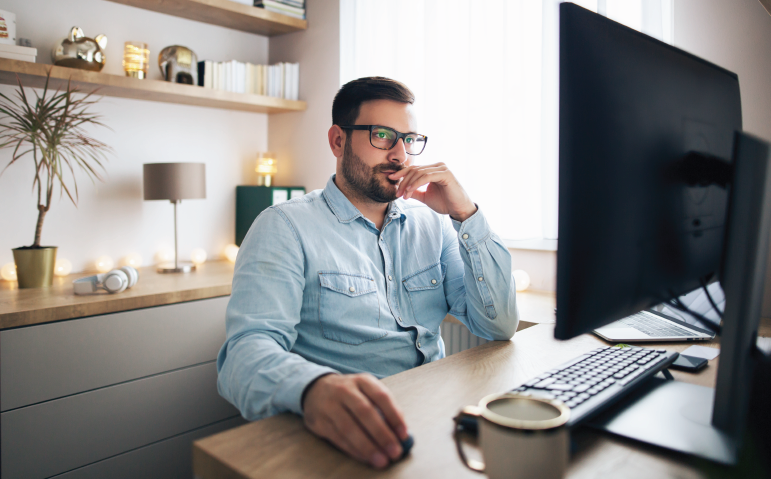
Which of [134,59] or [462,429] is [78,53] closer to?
[134,59]

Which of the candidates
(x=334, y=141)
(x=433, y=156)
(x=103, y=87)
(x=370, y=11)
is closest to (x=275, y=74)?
(x=370, y=11)

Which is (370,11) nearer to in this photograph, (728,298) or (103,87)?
(103,87)

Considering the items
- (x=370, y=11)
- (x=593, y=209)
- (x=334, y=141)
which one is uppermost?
(x=370, y=11)

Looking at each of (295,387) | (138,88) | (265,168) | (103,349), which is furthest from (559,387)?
(265,168)

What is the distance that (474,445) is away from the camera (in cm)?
64

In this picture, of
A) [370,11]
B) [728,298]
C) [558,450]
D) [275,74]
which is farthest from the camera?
[275,74]

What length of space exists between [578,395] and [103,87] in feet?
8.28

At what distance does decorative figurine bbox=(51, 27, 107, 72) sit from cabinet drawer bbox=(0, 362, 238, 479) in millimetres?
1447

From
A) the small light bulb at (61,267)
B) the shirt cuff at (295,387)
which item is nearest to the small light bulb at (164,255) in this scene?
the small light bulb at (61,267)

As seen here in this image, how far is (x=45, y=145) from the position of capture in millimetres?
2279

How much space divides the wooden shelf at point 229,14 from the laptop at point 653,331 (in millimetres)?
2489

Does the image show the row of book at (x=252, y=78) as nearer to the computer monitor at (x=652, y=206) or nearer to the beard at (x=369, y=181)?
the beard at (x=369, y=181)

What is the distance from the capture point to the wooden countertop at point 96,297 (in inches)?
66.1

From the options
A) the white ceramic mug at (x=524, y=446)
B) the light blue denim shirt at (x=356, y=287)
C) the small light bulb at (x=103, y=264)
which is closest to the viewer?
the white ceramic mug at (x=524, y=446)
